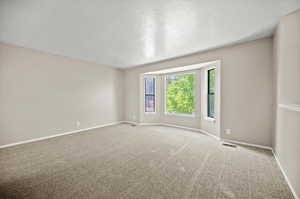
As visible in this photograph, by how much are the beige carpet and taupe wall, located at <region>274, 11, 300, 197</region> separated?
11.1 inches

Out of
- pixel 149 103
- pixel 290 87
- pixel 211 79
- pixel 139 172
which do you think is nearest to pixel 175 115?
pixel 149 103

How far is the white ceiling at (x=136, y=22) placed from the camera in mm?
1782

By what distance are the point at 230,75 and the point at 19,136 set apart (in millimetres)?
5686

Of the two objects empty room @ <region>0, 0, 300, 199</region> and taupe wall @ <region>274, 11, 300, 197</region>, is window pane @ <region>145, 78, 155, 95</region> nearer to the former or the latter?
empty room @ <region>0, 0, 300, 199</region>

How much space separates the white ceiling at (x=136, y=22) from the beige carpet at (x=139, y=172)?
8.11 ft

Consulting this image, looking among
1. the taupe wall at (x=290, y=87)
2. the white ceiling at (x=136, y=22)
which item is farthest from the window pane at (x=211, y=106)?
the taupe wall at (x=290, y=87)

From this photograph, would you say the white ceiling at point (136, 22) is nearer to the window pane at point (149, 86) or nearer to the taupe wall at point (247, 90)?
the taupe wall at point (247, 90)

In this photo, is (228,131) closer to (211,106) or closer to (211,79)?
(211,106)

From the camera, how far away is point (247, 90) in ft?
9.95

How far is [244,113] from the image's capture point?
10.1ft

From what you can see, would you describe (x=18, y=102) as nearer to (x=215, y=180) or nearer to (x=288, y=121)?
(x=215, y=180)

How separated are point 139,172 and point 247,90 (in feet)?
9.98

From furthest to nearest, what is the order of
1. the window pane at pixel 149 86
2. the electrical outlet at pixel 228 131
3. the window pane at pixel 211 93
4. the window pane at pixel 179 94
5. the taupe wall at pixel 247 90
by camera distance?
the window pane at pixel 149 86 < the window pane at pixel 179 94 < the window pane at pixel 211 93 < the electrical outlet at pixel 228 131 < the taupe wall at pixel 247 90

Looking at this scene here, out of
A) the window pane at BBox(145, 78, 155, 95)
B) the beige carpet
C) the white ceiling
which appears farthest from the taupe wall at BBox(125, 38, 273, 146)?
the window pane at BBox(145, 78, 155, 95)
